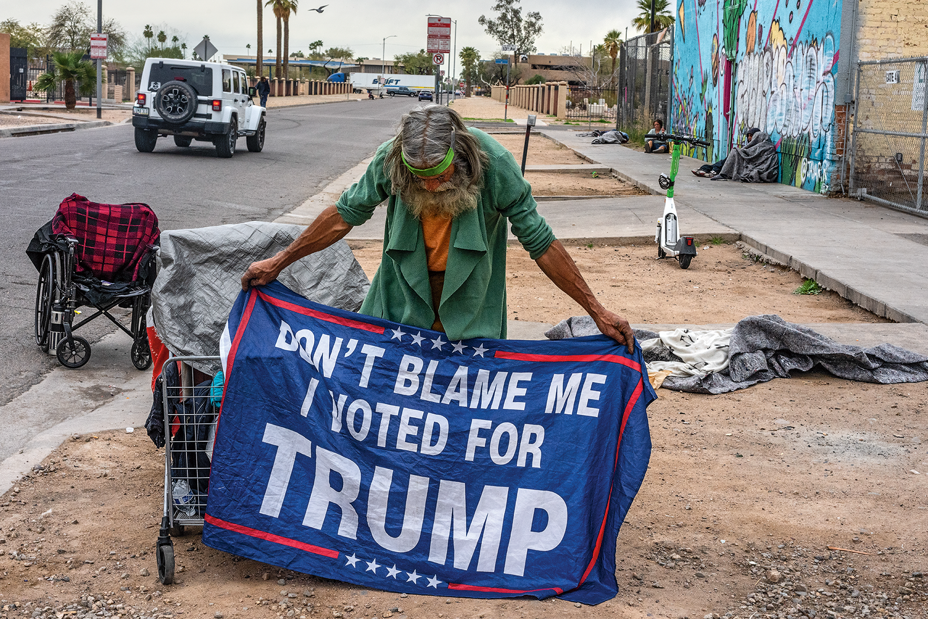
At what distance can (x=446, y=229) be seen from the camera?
351 centimetres

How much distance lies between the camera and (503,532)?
11.6ft

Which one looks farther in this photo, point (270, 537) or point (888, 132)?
point (888, 132)

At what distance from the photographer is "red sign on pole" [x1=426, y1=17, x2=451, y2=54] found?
23164 millimetres

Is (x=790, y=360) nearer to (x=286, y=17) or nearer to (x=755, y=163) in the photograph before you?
(x=755, y=163)

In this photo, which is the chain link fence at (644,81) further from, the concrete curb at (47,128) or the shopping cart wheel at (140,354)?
the shopping cart wheel at (140,354)

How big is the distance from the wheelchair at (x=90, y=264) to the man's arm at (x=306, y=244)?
266 centimetres

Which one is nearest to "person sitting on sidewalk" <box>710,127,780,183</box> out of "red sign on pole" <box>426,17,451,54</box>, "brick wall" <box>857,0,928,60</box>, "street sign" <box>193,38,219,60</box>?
"brick wall" <box>857,0,928,60</box>

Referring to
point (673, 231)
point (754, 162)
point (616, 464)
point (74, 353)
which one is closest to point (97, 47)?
point (754, 162)

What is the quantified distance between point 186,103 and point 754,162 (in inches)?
465

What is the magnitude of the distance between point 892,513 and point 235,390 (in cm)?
295

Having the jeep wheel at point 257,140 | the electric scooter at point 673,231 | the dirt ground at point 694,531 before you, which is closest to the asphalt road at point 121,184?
the jeep wheel at point 257,140

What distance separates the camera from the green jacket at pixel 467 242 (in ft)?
11.4

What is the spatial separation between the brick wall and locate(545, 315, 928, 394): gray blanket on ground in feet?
35.1

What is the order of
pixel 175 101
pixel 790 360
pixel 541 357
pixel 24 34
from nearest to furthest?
pixel 541 357, pixel 790 360, pixel 175 101, pixel 24 34
